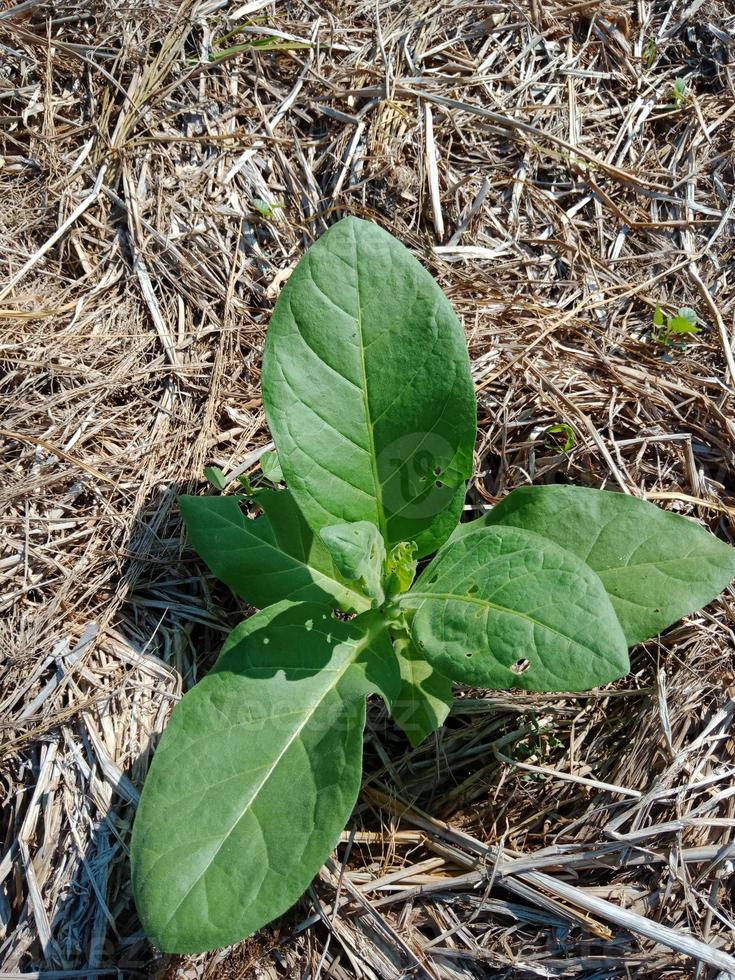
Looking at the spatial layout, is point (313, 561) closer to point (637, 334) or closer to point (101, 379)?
point (101, 379)

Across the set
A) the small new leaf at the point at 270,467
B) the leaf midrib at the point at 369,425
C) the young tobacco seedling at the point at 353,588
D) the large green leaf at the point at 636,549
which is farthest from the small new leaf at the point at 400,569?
the small new leaf at the point at 270,467

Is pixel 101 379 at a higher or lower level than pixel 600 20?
lower

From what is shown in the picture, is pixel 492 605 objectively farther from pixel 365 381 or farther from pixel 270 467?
pixel 270 467

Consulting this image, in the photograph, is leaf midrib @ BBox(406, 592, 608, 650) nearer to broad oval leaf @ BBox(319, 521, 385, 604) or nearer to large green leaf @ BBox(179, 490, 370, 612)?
broad oval leaf @ BBox(319, 521, 385, 604)

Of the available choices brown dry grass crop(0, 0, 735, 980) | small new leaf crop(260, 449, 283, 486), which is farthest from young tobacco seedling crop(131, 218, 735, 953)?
brown dry grass crop(0, 0, 735, 980)

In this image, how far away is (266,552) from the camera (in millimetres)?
2176

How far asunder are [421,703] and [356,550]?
0.56 m

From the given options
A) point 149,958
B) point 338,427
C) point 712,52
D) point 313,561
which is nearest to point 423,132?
point 712,52

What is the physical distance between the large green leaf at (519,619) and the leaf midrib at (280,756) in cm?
22

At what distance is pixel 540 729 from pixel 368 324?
1293 mm

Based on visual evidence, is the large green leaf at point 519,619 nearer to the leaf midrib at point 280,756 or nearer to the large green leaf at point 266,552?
the leaf midrib at point 280,756

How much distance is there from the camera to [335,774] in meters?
1.81

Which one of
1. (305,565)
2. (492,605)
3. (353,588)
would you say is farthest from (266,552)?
(492,605)

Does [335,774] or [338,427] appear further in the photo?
[338,427]
